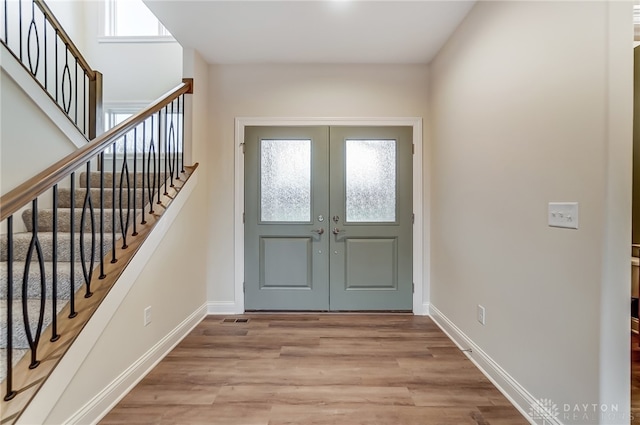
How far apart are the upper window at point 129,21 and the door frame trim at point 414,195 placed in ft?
6.93

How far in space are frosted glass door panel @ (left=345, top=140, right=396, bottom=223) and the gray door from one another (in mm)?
11

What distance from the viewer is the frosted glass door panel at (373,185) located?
10.3ft

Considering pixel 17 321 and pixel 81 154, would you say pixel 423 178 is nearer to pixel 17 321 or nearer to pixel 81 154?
pixel 81 154

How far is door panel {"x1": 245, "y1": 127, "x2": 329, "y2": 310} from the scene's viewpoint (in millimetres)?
3125

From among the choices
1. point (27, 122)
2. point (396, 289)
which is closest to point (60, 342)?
point (27, 122)

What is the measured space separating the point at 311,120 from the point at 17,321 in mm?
2654

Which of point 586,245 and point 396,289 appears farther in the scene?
point 396,289

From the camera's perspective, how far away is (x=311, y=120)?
308 centimetres

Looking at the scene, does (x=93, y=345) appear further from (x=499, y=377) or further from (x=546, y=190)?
(x=546, y=190)

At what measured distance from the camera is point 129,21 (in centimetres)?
385

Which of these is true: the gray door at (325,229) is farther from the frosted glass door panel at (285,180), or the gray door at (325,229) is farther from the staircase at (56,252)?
the staircase at (56,252)

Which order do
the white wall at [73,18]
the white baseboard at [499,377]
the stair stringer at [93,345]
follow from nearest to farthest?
1. the stair stringer at [93,345]
2. the white baseboard at [499,377]
3. the white wall at [73,18]

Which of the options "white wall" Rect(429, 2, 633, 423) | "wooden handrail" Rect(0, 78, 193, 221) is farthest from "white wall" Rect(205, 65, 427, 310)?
"wooden handrail" Rect(0, 78, 193, 221)

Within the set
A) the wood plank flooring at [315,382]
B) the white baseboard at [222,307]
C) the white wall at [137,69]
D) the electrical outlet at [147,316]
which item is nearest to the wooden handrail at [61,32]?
the white wall at [137,69]
